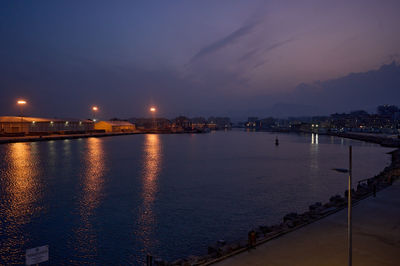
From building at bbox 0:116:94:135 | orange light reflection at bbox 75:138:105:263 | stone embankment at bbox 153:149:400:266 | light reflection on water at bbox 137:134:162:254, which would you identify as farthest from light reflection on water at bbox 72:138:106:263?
building at bbox 0:116:94:135

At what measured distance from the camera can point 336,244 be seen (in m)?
8.75

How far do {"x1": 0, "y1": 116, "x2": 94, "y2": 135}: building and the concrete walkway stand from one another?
83.5m

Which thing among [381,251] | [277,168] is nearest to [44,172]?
[277,168]

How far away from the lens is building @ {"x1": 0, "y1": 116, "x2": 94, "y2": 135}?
7462 centimetres

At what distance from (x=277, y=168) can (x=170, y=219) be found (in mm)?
20281

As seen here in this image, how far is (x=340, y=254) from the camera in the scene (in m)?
8.10

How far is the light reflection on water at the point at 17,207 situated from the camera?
10.7 m

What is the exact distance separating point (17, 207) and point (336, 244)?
16329 millimetres

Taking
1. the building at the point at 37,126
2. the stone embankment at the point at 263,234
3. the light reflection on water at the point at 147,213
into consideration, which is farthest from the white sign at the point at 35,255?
the building at the point at 37,126

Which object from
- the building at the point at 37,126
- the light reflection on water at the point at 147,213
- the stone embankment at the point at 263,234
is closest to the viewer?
the stone embankment at the point at 263,234

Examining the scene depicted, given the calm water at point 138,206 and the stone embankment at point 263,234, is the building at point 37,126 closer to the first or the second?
the calm water at point 138,206

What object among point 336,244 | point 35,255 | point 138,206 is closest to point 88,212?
point 138,206

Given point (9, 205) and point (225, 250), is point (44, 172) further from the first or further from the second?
point (225, 250)

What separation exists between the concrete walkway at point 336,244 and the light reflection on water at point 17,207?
855cm
